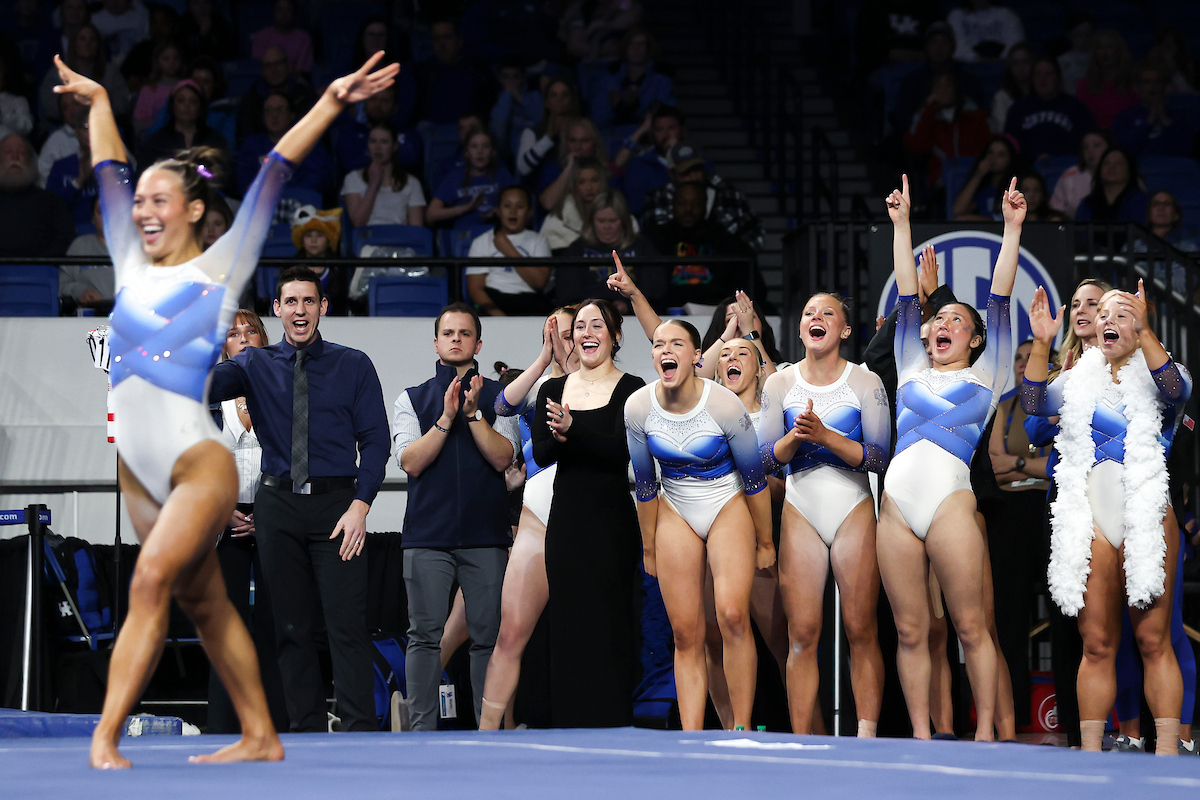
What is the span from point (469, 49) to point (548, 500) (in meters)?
6.27

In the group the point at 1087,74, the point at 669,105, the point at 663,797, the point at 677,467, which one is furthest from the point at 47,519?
the point at 1087,74

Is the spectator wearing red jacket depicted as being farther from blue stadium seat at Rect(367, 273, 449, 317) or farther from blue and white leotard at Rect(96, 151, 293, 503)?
blue and white leotard at Rect(96, 151, 293, 503)

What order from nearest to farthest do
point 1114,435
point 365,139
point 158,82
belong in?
1. point 1114,435
2. point 365,139
3. point 158,82

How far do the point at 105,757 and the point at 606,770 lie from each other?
107 centimetres

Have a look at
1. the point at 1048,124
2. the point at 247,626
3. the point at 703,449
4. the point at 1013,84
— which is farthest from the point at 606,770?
the point at 1013,84

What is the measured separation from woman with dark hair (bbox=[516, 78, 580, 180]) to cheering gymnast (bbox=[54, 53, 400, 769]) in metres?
5.87

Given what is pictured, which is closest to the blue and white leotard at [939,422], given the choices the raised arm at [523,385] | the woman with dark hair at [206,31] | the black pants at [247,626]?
the raised arm at [523,385]

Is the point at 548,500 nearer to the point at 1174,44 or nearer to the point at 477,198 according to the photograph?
the point at 477,198

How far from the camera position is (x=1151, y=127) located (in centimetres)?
995

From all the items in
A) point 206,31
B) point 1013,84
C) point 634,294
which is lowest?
point 634,294

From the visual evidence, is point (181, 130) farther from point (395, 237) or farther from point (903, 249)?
point (903, 249)

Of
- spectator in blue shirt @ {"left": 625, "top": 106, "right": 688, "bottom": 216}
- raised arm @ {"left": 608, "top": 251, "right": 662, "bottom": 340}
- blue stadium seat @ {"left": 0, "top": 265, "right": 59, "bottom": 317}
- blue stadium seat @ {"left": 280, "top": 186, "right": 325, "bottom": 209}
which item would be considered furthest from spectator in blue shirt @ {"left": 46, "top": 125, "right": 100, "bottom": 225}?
raised arm @ {"left": 608, "top": 251, "right": 662, "bottom": 340}

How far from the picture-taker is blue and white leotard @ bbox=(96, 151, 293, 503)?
3.04 metres

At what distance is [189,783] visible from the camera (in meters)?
2.67
